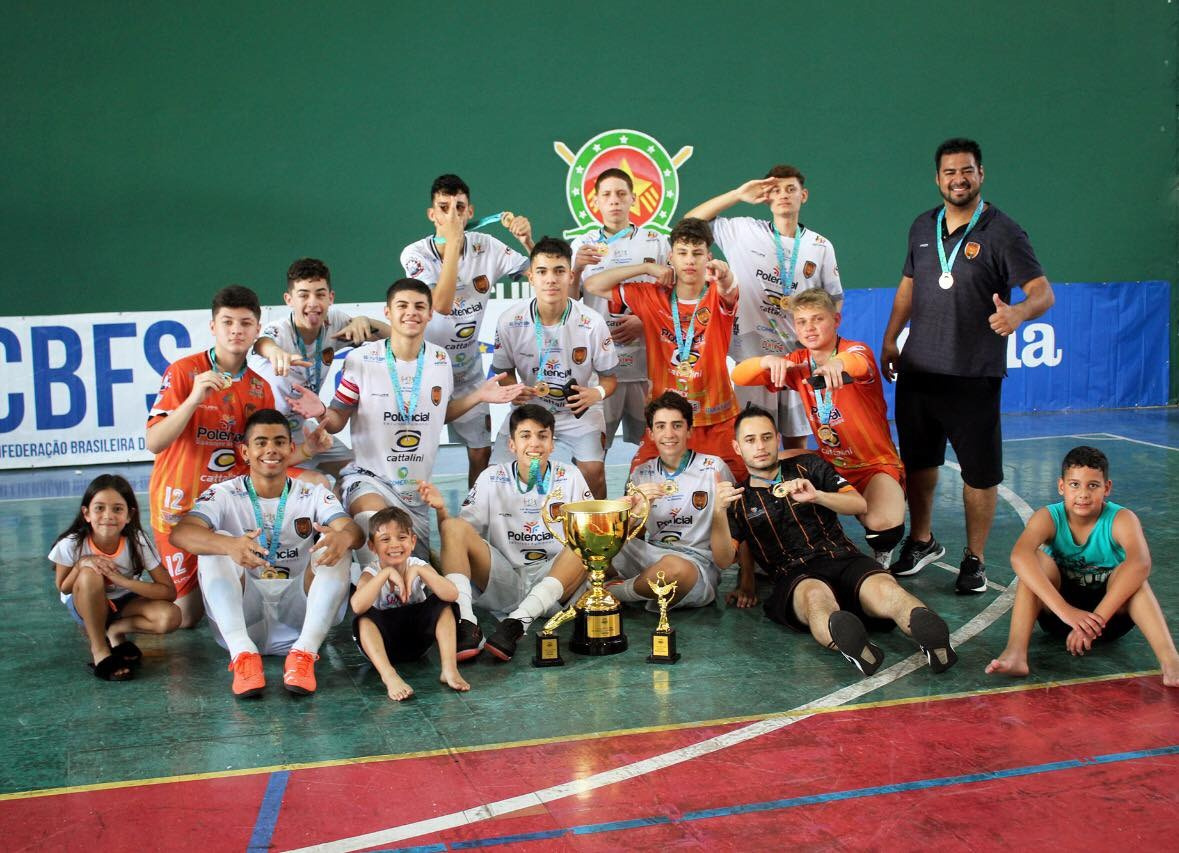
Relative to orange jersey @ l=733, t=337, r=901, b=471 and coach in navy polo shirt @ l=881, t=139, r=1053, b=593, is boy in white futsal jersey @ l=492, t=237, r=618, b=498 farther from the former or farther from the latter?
coach in navy polo shirt @ l=881, t=139, r=1053, b=593

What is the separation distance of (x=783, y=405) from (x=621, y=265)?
1.29 m

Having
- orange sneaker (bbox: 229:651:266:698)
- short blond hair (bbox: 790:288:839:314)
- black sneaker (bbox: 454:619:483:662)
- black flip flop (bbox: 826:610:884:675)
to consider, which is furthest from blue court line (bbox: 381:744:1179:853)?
short blond hair (bbox: 790:288:839:314)

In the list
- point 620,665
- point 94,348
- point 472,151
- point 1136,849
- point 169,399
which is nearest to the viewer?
point 1136,849

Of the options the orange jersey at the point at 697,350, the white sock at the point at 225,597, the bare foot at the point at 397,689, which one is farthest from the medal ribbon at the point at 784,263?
the white sock at the point at 225,597

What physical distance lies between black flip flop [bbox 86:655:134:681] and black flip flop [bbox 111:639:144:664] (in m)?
0.05

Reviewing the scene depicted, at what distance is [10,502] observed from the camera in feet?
28.9

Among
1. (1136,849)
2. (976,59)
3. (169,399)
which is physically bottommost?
(1136,849)

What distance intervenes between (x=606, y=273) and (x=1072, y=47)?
9331 mm

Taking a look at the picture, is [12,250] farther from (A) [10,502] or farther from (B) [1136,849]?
(B) [1136,849]

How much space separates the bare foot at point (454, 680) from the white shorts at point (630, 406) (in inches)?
97.4

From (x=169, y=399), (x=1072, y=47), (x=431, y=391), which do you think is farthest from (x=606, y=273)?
(x=1072, y=47)

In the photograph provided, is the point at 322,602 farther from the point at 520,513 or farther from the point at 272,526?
the point at 520,513

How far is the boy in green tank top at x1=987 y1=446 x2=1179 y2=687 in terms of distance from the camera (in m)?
4.54

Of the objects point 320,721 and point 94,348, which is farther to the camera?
point 94,348
